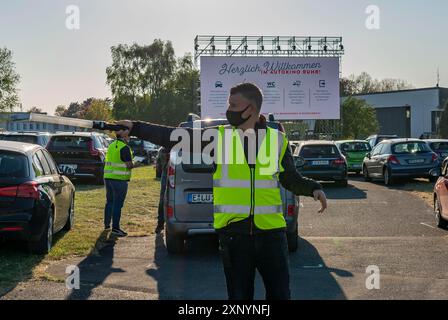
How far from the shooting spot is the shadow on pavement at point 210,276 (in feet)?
20.9

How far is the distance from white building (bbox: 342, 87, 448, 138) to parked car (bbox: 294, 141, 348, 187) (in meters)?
55.3

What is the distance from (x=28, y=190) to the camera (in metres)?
7.91

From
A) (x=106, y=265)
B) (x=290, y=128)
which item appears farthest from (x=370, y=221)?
(x=290, y=128)

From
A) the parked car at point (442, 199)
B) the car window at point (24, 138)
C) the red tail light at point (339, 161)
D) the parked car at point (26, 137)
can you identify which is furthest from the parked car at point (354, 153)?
the parked car at point (442, 199)

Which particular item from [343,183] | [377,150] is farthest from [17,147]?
[377,150]

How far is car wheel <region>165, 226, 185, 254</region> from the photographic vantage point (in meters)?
8.62

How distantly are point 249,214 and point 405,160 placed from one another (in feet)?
57.1

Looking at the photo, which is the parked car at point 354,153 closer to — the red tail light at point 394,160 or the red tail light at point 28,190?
the red tail light at point 394,160

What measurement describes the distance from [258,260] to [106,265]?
14.1ft

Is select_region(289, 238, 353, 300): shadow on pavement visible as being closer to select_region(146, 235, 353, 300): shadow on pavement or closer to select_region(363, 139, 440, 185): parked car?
select_region(146, 235, 353, 300): shadow on pavement

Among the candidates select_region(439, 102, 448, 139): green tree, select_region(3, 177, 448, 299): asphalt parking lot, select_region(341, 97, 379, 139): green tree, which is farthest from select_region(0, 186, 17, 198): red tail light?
select_region(341, 97, 379, 139): green tree

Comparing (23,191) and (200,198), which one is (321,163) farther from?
(23,191)
